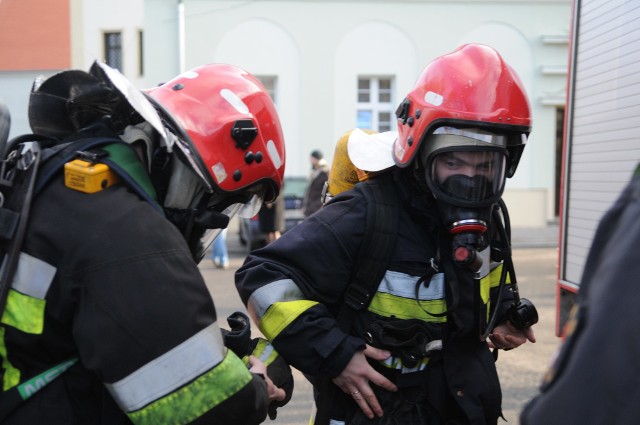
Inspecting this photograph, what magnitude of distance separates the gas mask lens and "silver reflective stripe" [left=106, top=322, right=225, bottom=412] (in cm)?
95

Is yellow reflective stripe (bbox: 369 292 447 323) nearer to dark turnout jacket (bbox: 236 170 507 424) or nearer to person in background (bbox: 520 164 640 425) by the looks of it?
dark turnout jacket (bbox: 236 170 507 424)

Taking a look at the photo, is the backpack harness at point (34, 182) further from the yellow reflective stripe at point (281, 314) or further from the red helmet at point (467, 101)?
the red helmet at point (467, 101)

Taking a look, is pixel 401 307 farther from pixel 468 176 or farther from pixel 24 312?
pixel 24 312

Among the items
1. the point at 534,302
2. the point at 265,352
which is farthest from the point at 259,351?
the point at 534,302

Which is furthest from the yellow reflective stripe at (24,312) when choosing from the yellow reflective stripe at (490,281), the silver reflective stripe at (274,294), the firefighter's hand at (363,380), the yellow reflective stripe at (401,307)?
the yellow reflective stripe at (490,281)

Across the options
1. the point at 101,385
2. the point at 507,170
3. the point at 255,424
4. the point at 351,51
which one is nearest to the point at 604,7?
the point at 507,170

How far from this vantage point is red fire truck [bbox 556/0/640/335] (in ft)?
9.00

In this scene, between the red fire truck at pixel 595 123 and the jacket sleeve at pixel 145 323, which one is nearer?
the jacket sleeve at pixel 145 323

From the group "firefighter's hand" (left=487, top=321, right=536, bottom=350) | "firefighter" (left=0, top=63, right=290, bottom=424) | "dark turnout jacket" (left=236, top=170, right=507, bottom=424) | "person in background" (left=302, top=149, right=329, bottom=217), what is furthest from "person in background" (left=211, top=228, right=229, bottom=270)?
"firefighter" (left=0, top=63, right=290, bottom=424)

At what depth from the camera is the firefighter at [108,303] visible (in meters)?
1.27

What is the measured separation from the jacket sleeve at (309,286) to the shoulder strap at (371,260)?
24 mm

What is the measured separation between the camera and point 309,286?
78.2 inches

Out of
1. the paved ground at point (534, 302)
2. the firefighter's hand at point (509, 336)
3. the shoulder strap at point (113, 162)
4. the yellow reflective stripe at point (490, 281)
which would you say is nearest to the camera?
the shoulder strap at point (113, 162)

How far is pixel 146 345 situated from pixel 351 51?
49.7 feet
